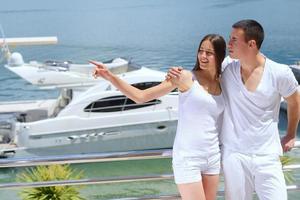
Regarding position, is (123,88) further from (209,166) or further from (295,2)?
(295,2)

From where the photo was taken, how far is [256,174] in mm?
2709

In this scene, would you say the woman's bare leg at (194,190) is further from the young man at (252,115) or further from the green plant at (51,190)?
the green plant at (51,190)

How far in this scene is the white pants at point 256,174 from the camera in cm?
269

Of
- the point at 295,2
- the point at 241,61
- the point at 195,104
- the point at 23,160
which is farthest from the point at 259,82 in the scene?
the point at 295,2

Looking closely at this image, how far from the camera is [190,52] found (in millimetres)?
46594

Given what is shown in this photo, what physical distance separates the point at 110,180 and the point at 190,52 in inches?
1731

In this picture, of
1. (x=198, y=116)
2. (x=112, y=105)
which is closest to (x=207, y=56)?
(x=198, y=116)

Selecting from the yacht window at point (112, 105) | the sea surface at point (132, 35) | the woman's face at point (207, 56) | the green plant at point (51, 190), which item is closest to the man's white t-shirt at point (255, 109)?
the woman's face at point (207, 56)

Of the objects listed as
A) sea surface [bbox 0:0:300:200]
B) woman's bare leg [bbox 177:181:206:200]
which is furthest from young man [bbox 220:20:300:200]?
sea surface [bbox 0:0:300:200]

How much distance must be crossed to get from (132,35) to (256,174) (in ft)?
191

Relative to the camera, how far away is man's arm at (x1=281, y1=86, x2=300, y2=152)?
2758mm

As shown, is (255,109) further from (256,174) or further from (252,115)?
(256,174)

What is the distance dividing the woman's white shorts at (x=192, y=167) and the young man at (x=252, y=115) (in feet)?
0.27

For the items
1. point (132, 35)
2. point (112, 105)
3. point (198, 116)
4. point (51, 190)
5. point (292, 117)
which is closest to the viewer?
point (198, 116)
